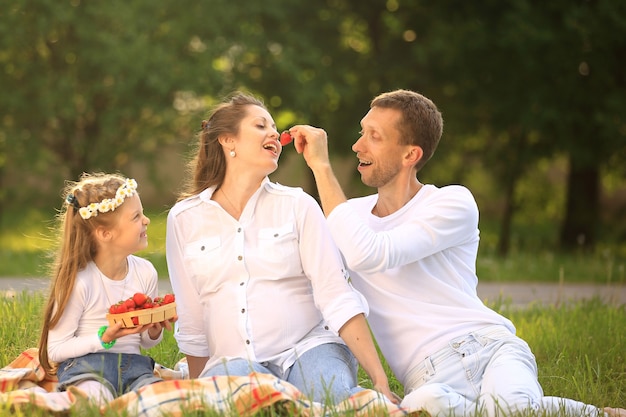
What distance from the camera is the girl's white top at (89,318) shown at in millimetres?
4520

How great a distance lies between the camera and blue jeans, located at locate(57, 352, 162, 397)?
4461mm

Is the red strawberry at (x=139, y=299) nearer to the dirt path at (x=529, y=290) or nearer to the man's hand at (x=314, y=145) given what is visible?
the man's hand at (x=314, y=145)

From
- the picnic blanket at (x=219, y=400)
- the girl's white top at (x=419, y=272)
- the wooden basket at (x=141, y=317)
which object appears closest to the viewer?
the picnic blanket at (x=219, y=400)

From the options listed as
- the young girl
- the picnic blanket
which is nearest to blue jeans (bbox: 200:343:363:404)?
the picnic blanket

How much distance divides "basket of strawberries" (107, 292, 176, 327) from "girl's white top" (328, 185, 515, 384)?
0.85 metres

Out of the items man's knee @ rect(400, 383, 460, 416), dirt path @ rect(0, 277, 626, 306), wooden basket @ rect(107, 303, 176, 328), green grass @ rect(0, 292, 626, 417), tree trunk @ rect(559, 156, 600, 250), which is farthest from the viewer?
tree trunk @ rect(559, 156, 600, 250)

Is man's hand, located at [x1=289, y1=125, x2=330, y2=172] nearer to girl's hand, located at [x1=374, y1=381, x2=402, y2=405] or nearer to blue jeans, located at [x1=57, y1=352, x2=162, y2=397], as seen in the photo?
girl's hand, located at [x1=374, y1=381, x2=402, y2=405]

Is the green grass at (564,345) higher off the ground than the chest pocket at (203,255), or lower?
lower

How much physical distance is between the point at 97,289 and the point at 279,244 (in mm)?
907

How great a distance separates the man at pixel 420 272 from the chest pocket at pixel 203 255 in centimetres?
61

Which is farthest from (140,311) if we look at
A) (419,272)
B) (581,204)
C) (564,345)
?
(581,204)

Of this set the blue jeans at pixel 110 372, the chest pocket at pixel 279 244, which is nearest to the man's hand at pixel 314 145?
the chest pocket at pixel 279 244

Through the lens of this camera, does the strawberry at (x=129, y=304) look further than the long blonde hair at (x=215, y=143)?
No

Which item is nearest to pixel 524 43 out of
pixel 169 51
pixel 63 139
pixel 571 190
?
pixel 571 190
